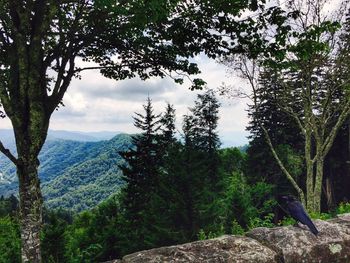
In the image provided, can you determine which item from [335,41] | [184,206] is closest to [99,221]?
[184,206]

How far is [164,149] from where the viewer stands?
115 ft

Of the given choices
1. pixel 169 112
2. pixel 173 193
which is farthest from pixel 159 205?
pixel 169 112

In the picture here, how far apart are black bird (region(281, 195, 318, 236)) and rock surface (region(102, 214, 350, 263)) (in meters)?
0.11

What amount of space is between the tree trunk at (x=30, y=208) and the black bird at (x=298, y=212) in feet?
17.6

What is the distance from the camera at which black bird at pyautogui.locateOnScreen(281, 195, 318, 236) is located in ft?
17.6

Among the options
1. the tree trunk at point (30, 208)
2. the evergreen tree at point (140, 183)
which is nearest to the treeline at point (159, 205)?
the evergreen tree at point (140, 183)

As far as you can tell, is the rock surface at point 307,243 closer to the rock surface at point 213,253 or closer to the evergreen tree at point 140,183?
the rock surface at point 213,253

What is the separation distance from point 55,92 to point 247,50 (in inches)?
189

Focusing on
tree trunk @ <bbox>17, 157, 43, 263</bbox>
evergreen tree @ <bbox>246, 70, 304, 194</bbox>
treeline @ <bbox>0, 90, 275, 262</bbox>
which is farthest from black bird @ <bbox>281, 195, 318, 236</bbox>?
evergreen tree @ <bbox>246, 70, 304, 194</bbox>

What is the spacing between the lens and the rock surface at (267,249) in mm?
4715

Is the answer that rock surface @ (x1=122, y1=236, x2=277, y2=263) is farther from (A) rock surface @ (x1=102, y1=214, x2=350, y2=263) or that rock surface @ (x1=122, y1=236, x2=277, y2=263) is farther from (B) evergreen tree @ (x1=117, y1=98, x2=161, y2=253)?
(B) evergreen tree @ (x1=117, y1=98, x2=161, y2=253)

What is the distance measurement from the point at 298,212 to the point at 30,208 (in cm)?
574

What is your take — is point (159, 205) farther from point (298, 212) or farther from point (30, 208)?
point (298, 212)

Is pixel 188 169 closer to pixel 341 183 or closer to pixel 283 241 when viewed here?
pixel 283 241
